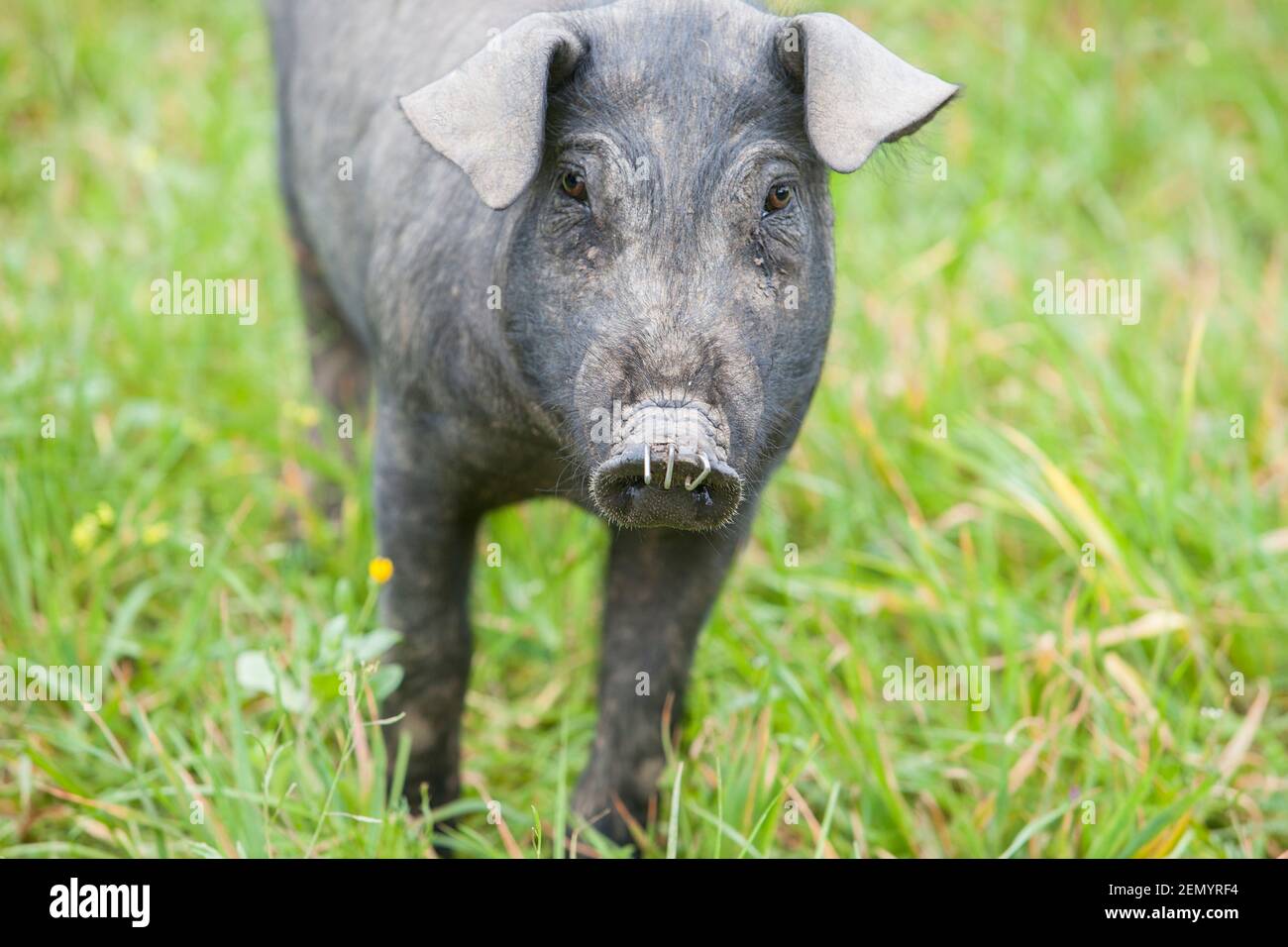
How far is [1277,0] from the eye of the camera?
762 cm

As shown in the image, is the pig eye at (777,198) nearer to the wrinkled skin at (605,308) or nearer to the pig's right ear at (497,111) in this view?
the wrinkled skin at (605,308)

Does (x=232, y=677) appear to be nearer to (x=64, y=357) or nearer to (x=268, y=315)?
(x=64, y=357)

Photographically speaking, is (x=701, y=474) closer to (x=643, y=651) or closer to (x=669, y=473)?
(x=669, y=473)

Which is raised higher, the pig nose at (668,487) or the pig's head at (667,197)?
the pig's head at (667,197)

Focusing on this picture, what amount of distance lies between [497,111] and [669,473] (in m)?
0.85

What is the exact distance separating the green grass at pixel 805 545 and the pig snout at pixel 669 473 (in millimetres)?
863

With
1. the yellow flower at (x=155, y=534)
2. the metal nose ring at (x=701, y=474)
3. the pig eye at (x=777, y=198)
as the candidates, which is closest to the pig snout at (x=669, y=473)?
the metal nose ring at (x=701, y=474)

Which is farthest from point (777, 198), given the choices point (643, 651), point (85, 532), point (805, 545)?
point (85, 532)

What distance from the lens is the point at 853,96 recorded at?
318 centimetres

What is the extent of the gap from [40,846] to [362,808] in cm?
84

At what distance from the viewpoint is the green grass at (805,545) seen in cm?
402

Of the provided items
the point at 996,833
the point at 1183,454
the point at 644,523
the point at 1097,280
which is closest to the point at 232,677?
the point at 644,523

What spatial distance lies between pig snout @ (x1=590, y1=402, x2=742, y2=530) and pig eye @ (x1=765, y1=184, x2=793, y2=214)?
21.3 inches

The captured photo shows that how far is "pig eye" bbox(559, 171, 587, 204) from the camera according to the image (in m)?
3.26
